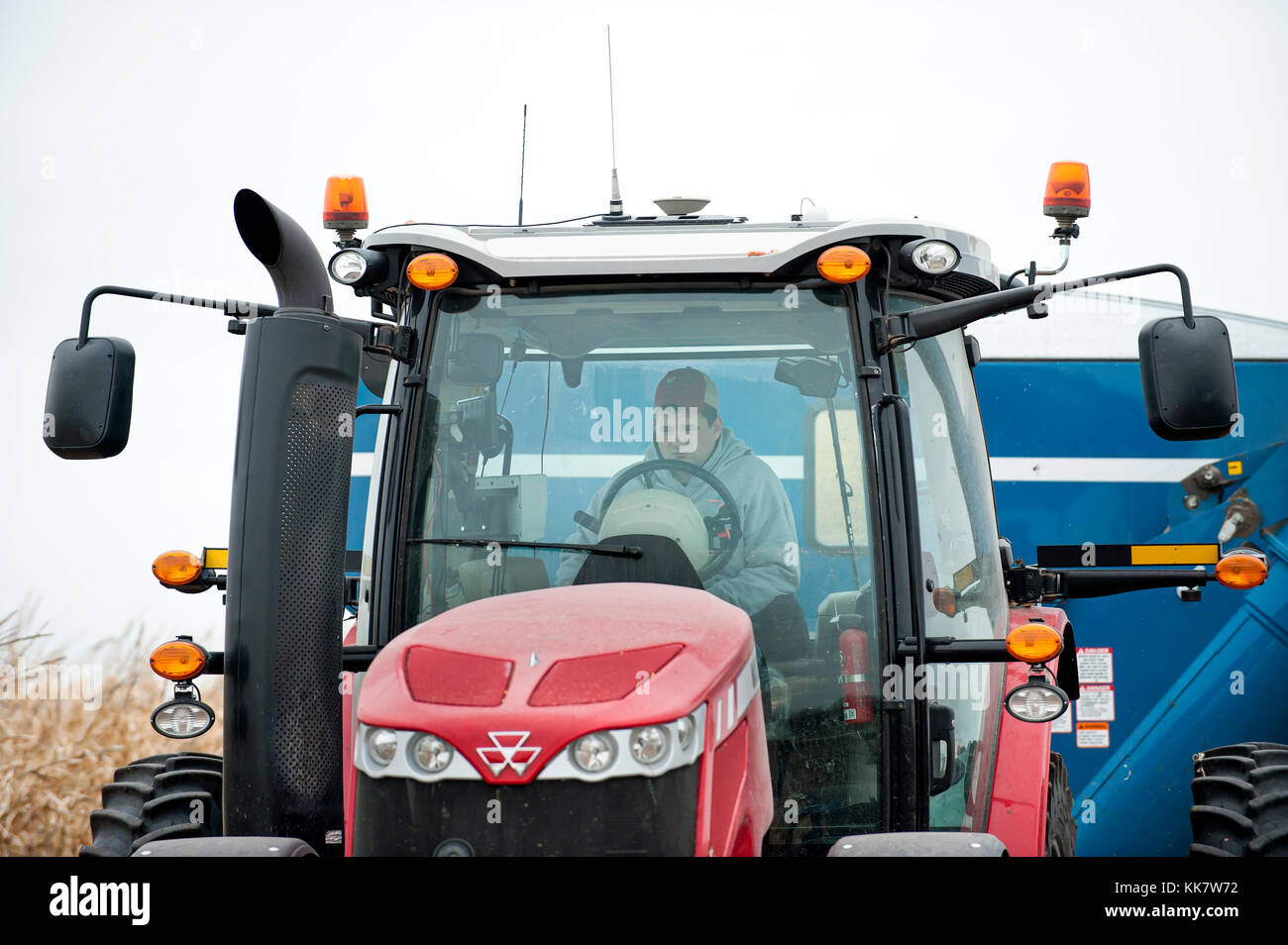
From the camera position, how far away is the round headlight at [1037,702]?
3117mm

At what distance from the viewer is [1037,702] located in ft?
10.3

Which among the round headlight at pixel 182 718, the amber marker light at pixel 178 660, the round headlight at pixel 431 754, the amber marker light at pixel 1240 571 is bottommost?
the round headlight at pixel 182 718

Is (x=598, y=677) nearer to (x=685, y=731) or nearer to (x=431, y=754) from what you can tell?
(x=685, y=731)

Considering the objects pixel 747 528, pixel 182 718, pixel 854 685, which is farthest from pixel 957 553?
pixel 182 718

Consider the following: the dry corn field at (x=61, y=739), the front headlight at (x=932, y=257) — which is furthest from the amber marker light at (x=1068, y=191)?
the dry corn field at (x=61, y=739)

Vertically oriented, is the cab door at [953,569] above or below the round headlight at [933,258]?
below

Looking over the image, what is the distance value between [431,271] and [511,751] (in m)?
1.33

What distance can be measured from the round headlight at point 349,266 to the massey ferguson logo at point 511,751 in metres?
1.43

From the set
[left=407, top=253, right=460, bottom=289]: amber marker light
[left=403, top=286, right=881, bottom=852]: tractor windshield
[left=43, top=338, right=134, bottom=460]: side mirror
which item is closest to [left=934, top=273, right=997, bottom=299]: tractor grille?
[left=403, top=286, right=881, bottom=852]: tractor windshield

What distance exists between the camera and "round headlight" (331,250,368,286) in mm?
3305

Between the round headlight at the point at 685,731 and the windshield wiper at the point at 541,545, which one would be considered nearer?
the round headlight at the point at 685,731

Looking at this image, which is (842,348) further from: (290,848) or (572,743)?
(290,848)

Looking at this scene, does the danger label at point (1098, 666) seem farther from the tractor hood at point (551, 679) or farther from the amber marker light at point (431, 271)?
the amber marker light at point (431, 271)

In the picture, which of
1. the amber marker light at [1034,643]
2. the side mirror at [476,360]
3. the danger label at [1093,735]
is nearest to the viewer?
the amber marker light at [1034,643]
